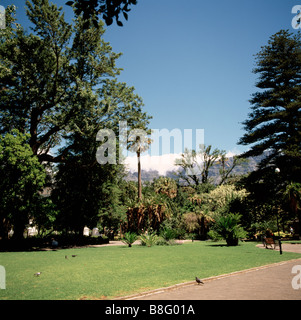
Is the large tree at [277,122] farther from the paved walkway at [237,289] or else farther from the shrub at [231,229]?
the paved walkway at [237,289]

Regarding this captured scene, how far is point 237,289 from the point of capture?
244 inches

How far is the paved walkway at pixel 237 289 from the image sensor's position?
18.1 ft

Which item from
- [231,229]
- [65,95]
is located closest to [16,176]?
[65,95]

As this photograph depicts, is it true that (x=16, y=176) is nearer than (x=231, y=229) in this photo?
No

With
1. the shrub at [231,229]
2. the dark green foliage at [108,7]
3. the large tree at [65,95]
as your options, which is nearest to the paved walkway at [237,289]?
the dark green foliage at [108,7]

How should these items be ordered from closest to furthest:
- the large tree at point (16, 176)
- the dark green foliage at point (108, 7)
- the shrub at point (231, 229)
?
the dark green foliage at point (108, 7) → the shrub at point (231, 229) → the large tree at point (16, 176)

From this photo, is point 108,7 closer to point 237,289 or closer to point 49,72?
point 237,289

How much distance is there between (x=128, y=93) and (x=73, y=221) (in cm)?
1585

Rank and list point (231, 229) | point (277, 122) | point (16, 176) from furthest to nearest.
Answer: point (277, 122), point (16, 176), point (231, 229)

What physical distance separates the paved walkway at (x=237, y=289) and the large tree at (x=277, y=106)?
20.5m

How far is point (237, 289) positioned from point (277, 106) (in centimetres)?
2781

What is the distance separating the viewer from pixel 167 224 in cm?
3141

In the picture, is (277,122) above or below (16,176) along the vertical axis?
above
